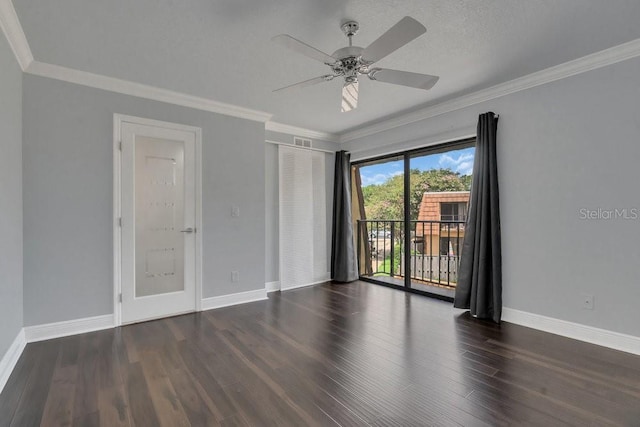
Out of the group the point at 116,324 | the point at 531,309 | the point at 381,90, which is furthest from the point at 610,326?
the point at 116,324

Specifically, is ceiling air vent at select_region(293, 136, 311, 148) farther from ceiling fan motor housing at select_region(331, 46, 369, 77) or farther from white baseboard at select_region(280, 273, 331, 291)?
ceiling fan motor housing at select_region(331, 46, 369, 77)

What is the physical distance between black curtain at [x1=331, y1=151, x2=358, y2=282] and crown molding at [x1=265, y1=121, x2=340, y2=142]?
305 millimetres

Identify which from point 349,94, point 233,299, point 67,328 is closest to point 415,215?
point 349,94

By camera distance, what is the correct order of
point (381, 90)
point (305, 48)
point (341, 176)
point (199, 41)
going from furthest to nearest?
point (341, 176), point (381, 90), point (199, 41), point (305, 48)

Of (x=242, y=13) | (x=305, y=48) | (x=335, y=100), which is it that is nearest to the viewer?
(x=305, y=48)

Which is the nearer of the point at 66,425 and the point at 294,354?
the point at 66,425

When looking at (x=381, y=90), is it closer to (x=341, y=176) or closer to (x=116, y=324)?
(x=341, y=176)

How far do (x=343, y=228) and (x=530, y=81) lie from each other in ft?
10.2

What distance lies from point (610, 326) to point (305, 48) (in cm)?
329

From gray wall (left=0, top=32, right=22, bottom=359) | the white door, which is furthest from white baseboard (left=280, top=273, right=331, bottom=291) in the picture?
gray wall (left=0, top=32, right=22, bottom=359)

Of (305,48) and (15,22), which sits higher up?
(15,22)

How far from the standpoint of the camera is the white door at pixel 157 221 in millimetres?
3154

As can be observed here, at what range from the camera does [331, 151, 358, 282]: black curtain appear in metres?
5.02

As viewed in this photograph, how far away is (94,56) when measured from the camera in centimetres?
255
